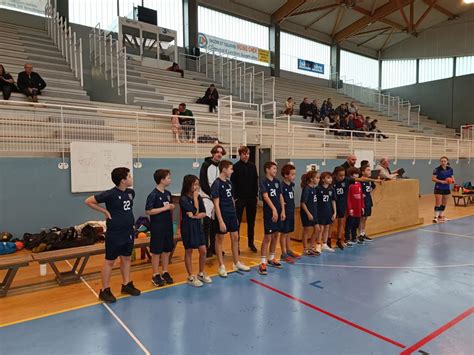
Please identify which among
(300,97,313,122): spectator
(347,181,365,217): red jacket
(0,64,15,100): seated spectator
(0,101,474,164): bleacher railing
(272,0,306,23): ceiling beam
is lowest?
(347,181,365,217): red jacket

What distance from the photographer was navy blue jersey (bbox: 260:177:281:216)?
4727 millimetres

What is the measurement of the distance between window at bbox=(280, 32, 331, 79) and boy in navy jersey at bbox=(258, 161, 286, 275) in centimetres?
1698

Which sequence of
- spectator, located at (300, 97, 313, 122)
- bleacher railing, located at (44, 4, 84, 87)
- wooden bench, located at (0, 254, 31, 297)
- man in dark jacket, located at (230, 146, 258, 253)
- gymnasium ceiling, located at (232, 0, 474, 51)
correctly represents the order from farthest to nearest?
gymnasium ceiling, located at (232, 0, 474, 51)
spectator, located at (300, 97, 313, 122)
bleacher railing, located at (44, 4, 84, 87)
man in dark jacket, located at (230, 146, 258, 253)
wooden bench, located at (0, 254, 31, 297)

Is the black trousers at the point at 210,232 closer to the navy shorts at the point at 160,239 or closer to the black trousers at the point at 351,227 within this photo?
the navy shorts at the point at 160,239

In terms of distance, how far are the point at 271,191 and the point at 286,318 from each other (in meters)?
1.86

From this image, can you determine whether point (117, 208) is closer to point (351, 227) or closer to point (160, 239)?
point (160, 239)

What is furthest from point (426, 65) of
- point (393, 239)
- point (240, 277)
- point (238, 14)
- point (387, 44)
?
point (240, 277)

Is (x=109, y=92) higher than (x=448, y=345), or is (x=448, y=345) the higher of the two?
(x=109, y=92)

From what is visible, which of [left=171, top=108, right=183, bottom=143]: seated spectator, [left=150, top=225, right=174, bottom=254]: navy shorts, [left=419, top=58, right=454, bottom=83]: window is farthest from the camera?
[left=419, top=58, right=454, bottom=83]: window

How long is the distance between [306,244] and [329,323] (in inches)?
95.6

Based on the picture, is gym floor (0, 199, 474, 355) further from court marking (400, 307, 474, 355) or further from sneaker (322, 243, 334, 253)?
sneaker (322, 243, 334, 253)

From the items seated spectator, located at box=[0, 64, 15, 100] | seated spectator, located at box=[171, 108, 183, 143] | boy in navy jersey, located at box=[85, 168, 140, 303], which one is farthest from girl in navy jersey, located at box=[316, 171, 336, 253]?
seated spectator, located at box=[0, 64, 15, 100]

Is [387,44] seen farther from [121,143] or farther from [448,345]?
[448,345]

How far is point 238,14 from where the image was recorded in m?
17.9
